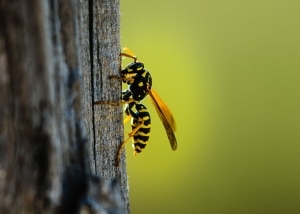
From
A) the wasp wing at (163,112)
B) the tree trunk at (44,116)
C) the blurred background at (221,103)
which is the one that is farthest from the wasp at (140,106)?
the blurred background at (221,103)

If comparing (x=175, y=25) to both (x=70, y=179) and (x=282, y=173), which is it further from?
(x=70, y=179)

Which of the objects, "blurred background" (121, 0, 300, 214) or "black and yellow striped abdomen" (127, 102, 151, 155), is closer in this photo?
"black and yellow striped abdomen" (127, 102, 151, 155)

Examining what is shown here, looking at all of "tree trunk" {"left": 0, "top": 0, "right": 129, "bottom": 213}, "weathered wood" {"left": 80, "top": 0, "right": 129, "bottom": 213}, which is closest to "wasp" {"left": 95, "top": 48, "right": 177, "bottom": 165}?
"weathered wood" {"left": 80, "top": 0, "right": 129, "bottom": 213}

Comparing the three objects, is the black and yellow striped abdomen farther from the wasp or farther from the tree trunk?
the tree trunk

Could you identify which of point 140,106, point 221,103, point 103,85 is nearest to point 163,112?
point 140,106

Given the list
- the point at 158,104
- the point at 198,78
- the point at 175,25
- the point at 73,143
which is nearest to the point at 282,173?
the point at 198,78

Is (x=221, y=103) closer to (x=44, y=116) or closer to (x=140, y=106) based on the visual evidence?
(x=140, y=106)
